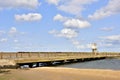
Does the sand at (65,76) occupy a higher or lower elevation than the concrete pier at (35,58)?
lower

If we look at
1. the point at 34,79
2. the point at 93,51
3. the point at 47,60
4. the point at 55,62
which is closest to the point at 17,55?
the point at 47,60

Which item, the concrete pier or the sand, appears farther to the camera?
the concrete pier

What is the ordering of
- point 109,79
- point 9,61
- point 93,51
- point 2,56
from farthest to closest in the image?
point 93,51 → point 2,56 → point 9,61 → point 109,79

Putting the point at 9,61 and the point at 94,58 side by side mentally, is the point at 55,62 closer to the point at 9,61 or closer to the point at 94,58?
the point at 9,61

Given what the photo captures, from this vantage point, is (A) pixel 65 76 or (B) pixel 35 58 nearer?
(A) pixel 65 76

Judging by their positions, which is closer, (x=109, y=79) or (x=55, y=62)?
(x=109, y=79)

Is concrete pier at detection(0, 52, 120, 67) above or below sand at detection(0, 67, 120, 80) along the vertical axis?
above

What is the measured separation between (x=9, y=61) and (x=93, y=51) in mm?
56223

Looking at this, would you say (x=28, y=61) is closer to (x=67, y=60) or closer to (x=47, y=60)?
(x=47, y=60)

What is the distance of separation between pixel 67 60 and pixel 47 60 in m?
10.8

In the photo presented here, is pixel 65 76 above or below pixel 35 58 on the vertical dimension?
below

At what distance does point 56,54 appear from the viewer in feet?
217

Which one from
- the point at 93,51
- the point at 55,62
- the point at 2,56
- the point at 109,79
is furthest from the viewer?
the point at 93,51

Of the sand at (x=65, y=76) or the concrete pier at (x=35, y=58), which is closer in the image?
the sand at (x=65, y=76)
